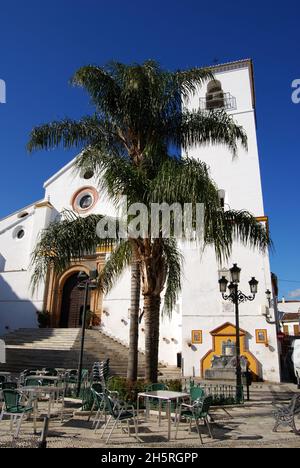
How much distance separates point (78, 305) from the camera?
78.5 feet

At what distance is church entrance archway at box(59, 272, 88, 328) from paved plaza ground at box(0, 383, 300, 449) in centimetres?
1506

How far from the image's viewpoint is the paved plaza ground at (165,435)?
5.75 meters

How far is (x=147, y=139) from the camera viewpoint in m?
9.74

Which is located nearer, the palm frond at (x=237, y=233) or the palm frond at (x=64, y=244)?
the palm frond at (x=237, y=233)

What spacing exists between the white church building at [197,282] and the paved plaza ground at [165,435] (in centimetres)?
855

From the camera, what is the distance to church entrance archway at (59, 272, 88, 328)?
77.4ft

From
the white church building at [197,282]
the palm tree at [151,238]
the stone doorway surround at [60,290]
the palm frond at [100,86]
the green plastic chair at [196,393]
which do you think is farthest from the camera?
the stone doorway surround at [60,290]

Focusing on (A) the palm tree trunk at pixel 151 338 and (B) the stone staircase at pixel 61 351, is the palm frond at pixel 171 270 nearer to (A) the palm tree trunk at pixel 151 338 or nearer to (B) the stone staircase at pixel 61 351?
(A) the palm tree trunk at pixel 151 338

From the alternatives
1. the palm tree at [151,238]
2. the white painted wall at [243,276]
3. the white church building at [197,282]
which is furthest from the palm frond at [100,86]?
the white painted wall at [243,276]

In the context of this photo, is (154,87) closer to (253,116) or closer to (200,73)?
(200,73)

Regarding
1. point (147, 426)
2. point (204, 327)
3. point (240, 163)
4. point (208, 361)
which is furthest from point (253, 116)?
point (147, 426)

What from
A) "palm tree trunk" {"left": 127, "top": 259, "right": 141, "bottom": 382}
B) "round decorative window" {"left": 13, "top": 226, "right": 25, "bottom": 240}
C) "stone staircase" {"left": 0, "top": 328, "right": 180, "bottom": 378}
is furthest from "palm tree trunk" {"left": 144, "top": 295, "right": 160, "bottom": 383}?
"round decorative window" {"left": 13, "top": 226, "right": 25, "bottom": 240}

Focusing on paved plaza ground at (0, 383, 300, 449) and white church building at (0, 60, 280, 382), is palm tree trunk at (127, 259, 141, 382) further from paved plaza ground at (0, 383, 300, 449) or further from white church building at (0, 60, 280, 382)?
white church building at (0, 60, 280, 382)

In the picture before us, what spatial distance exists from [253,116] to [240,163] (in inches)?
117
